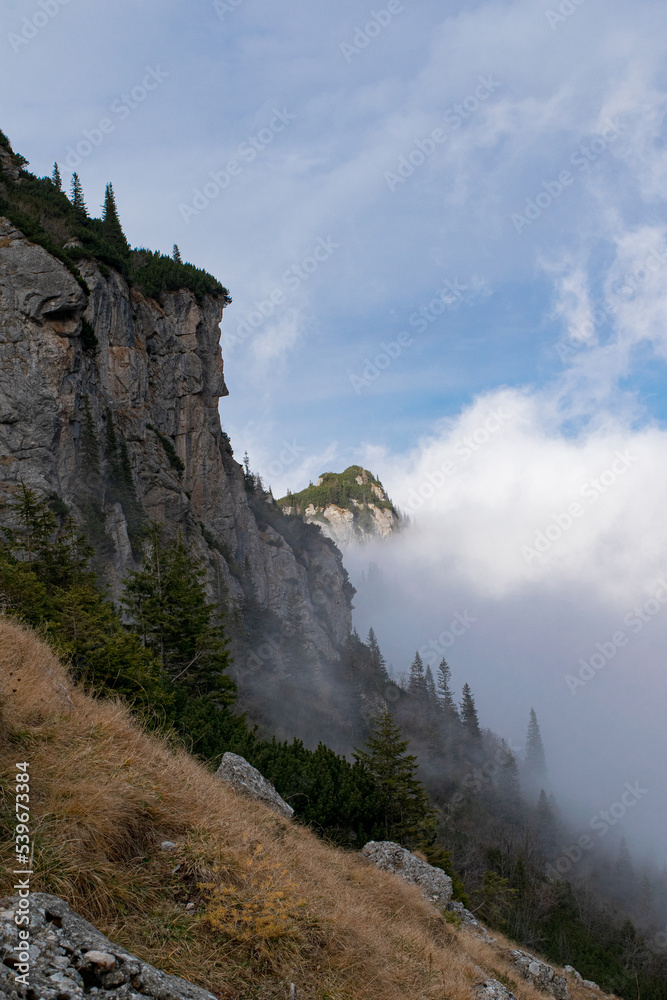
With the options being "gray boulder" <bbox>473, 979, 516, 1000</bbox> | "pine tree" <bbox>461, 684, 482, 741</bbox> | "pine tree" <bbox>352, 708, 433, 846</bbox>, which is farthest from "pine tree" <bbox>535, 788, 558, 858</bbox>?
"gray boulder" <bbox>473, 979, 516, 1000</bbox>

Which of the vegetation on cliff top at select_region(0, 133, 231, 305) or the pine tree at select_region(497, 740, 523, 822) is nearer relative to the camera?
the vegetation on cliff top at select_region(0, 133, 231, 305)

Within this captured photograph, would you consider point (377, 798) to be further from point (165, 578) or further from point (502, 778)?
point (502, 778)

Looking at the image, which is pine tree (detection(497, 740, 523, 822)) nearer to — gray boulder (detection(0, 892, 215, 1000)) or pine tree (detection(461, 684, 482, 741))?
pine tree (detection(461, 684, 482, 741))

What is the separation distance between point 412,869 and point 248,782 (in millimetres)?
4779

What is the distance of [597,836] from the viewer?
10681 centimetres

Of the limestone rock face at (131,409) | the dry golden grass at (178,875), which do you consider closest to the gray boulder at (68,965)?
the dry golden grass at (178,875)

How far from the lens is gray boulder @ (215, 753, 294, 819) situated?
10.6 metres

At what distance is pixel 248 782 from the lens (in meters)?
10.9

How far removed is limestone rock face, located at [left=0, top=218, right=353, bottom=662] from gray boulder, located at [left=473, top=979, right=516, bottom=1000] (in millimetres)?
30978

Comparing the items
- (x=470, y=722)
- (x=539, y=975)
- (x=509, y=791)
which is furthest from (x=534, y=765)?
(x=539, y=975)

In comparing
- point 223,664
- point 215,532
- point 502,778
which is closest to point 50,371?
point 223,664

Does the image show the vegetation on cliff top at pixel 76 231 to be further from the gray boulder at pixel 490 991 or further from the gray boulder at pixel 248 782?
the gray boulder at pixel 490 991

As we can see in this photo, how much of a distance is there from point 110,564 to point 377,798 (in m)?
23.8

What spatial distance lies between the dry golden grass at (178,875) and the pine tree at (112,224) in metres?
57.7
